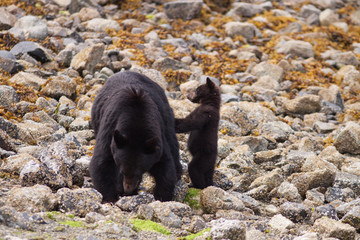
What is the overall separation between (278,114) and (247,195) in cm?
506

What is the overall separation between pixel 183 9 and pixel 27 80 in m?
8.93

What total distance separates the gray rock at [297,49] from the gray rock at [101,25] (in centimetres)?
504

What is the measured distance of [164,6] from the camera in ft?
59.9

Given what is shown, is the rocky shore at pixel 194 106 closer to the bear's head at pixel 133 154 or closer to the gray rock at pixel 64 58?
the gray rock at pixel 64 58

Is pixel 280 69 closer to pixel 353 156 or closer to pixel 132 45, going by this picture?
pixel 132 45

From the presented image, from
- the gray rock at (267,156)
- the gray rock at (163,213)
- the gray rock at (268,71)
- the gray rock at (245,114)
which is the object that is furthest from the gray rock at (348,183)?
the gray rock at (268,71)

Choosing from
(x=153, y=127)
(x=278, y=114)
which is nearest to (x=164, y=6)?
(x=278, y=114)

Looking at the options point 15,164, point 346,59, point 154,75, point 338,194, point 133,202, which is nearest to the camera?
point 133,202

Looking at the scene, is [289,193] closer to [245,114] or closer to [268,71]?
[245,114]

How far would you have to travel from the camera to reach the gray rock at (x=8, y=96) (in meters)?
9.23

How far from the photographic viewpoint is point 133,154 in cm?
563

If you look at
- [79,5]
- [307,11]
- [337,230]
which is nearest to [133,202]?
[337,230]

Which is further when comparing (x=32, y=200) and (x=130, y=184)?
(x=130, y=184)

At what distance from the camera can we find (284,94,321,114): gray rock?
12094 mm
